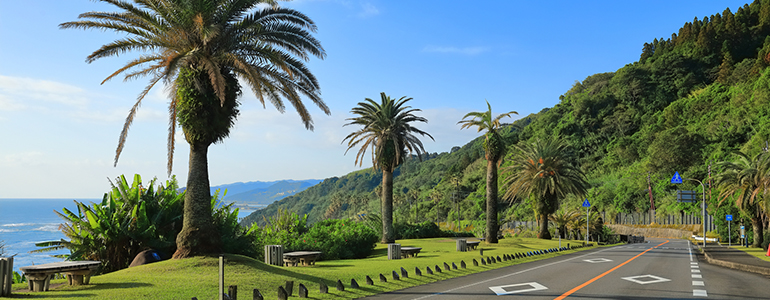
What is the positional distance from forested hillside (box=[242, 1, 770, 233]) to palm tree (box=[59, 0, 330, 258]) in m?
71.4

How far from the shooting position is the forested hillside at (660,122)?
293 feet

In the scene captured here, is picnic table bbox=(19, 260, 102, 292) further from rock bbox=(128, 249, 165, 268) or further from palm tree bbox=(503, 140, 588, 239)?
palm tree bbox=(503, 140, 588, 239)

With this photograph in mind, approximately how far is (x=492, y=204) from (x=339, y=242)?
18078 mm

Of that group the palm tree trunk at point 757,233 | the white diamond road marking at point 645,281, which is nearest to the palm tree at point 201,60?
the white diamond road marking at point 645,281

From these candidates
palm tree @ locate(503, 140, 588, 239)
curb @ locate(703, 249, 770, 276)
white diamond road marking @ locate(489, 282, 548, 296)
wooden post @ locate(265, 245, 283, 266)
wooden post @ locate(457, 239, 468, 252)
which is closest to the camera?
white diamond road marking @ locate(489, 282, 548, 296)

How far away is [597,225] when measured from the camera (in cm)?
5688

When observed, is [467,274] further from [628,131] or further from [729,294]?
[628,131]

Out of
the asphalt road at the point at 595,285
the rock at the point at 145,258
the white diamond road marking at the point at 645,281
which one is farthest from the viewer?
the rock at the point at 145,258

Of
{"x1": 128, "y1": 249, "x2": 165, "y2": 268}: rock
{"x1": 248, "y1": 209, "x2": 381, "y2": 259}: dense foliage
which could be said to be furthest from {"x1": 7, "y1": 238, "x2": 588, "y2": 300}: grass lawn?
{"x1": 248, "y1": 209, "x2": 381, "y2": 259}: dense foliage

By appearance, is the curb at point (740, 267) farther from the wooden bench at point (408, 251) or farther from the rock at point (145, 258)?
the rock at point (145, 258)

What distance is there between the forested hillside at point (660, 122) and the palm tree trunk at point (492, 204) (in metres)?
46.3

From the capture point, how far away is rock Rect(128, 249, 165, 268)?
16953 millimetres

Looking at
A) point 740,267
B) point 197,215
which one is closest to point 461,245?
point 740,267

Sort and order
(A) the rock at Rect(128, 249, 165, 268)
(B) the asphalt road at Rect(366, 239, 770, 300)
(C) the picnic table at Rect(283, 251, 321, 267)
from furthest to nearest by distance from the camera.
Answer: (C) the picnic table at Rect(283, 251, 321, 267) → (A) the rock at Rect(128, 249, 165, 268) → (B) the asphalt road at Rect(366, 239, 770, 300)
